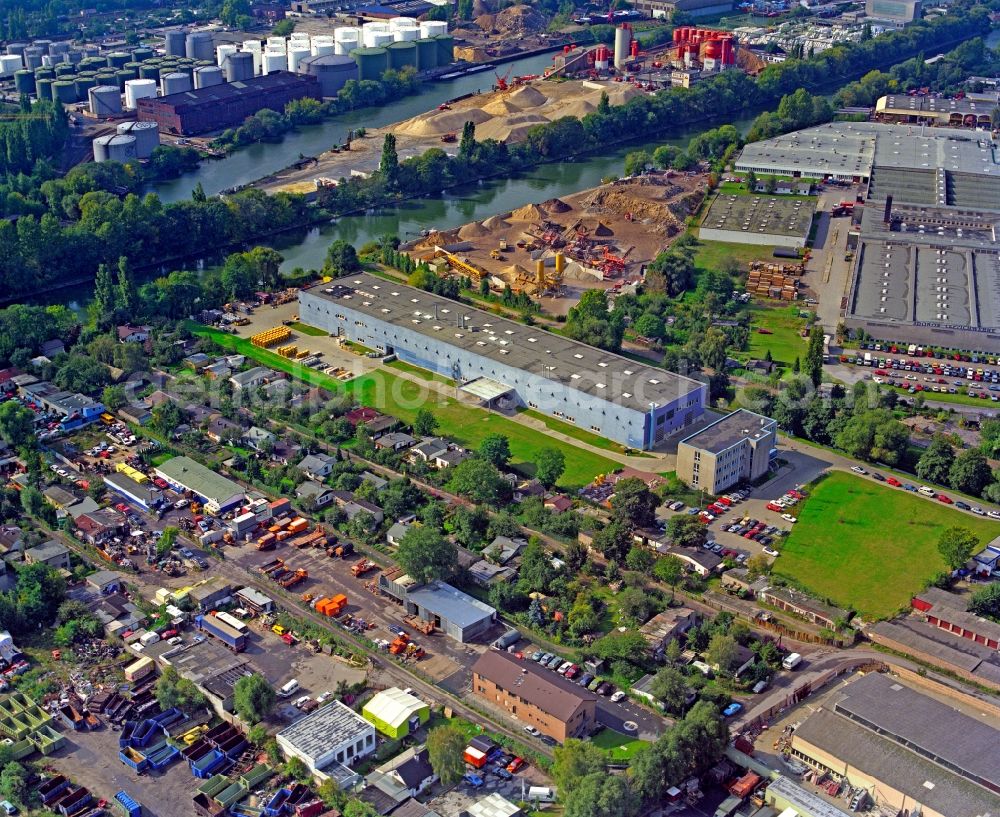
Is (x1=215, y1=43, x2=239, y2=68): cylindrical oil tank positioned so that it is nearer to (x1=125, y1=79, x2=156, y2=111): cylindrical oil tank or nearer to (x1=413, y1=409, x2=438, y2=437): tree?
(x1=125, y1=79, x2=156, y2=111): cylindrical oil tank

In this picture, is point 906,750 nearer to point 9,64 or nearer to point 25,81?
point 25,81

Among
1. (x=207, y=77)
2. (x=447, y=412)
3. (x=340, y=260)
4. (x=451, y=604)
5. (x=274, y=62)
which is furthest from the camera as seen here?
(x=274, y=62)

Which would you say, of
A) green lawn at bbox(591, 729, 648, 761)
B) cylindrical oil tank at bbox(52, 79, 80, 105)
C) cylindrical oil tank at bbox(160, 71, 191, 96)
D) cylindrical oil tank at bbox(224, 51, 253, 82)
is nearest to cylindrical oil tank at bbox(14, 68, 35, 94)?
cylindrical oil tank at bbox(52, 79, 80, 105)

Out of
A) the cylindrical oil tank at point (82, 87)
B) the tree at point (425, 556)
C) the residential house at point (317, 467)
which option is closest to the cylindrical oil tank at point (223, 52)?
the cylindrical oil tank at point (82, 87)

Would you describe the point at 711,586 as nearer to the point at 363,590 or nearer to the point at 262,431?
the point at 363,590

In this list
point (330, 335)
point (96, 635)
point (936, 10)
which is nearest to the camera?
point (96, 635)

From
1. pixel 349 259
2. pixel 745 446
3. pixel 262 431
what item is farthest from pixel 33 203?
pixel 745 446

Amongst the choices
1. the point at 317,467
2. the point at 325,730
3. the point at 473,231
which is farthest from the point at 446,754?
the point at 473,231
